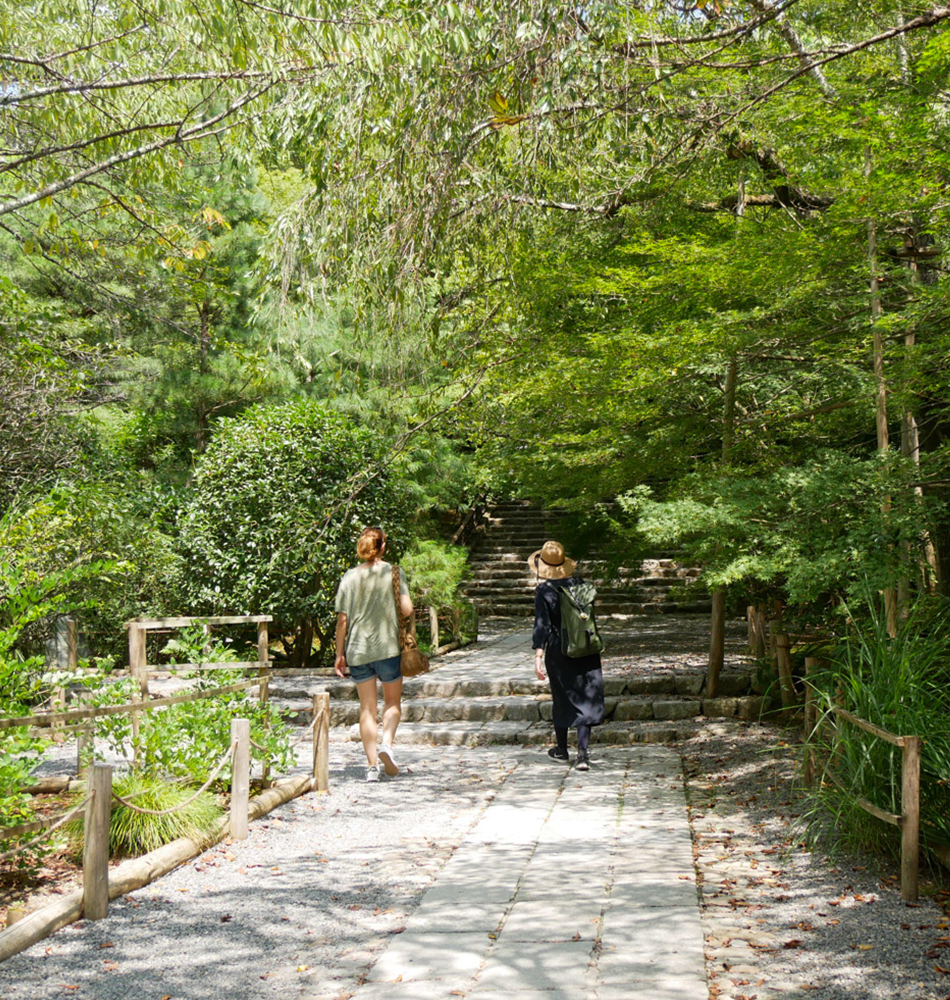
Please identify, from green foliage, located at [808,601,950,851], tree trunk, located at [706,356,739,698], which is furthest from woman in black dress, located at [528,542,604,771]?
green foliage, located at [808,601,950,851]

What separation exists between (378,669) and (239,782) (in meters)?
1.65

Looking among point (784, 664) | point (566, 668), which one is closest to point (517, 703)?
point (566, 668)

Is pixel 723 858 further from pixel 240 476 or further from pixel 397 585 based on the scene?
pixel 240 476

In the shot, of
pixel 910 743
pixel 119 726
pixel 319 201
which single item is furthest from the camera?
pixel 319 201

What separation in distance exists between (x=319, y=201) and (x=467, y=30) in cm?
142

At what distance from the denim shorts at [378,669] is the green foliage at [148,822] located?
70.6 inches

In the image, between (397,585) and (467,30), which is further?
(397,585)

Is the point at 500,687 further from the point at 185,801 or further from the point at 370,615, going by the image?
the point at 185,801

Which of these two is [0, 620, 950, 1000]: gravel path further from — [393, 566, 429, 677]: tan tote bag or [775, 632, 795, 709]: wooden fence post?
[775, 632, 795, 709]: wooden fence post

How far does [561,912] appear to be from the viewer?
429cm

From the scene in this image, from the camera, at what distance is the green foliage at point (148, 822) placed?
5.21 meters

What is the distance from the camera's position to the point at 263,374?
28.9ft

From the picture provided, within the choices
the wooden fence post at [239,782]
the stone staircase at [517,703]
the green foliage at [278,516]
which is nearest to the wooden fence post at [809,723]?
the stone staircase at [517,703]

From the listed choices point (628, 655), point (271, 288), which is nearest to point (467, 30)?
point (271, 288)
